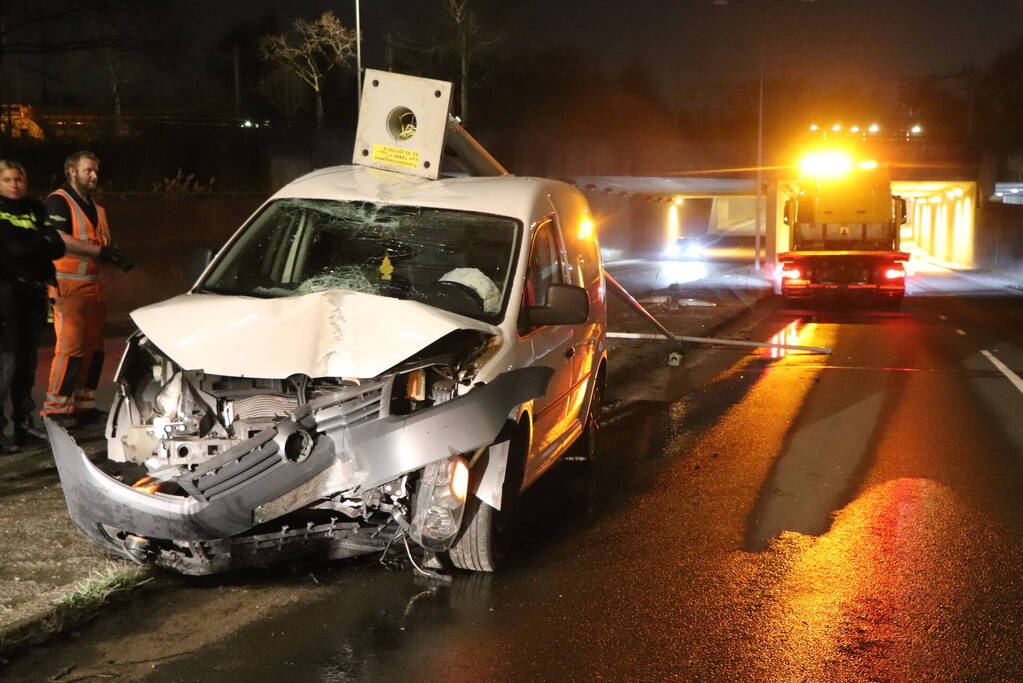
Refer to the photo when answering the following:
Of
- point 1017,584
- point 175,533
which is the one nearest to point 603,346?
point 1017,584

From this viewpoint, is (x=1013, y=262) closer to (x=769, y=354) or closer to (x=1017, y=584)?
(x=769, y=354)

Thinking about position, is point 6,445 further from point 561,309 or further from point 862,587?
point 862,587

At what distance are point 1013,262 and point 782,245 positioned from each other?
9672 millimetres

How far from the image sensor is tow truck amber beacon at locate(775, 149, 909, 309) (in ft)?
74.3

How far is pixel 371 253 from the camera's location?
659cm

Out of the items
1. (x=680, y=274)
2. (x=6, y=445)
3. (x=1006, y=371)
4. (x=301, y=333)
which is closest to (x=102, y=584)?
(x=301, y=333)

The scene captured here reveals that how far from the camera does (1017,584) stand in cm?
568

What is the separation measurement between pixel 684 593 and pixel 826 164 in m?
22.7

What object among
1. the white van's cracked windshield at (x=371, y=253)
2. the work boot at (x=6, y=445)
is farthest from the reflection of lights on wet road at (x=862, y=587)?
the work boot at (x=6, y=445)

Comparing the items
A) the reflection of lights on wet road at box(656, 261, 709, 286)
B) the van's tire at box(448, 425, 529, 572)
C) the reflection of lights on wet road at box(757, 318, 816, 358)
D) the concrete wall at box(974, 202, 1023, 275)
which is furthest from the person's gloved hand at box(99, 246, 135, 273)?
the concrete wall at box(974, 202, 1023, 275)

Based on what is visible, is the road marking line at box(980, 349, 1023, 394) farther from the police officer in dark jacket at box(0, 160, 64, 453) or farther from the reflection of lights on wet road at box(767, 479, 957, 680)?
the police officer in dark jacket at box(0, 160, 64, 453)

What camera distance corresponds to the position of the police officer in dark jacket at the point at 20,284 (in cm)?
763

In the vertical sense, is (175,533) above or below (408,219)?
below

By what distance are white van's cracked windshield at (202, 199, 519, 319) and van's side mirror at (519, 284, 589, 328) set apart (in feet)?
0.72
